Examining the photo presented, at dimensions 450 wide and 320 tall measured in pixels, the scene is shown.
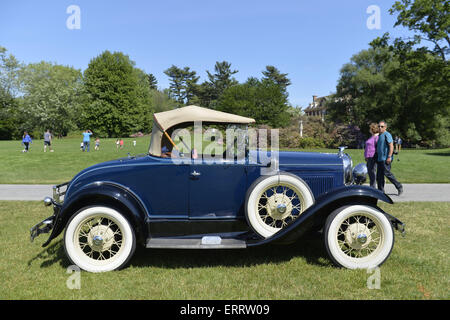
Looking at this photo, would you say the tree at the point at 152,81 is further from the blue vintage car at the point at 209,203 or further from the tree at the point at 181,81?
the blue vintage car at the point at 209,203

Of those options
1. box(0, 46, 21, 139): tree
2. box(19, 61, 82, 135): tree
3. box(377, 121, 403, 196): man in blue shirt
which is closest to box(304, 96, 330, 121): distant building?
box(19, 61, 82, 135): tree

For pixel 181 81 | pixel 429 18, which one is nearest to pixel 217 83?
pixel 181 81

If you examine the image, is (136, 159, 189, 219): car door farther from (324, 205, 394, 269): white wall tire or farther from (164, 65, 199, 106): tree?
(164, 65, 199, 106): tree

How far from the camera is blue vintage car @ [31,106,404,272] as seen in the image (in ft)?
11.9

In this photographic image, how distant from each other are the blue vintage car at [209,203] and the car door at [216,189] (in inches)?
0.5

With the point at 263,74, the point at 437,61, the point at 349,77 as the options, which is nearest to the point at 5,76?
the point at 263,74

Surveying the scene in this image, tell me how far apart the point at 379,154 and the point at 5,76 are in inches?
2666

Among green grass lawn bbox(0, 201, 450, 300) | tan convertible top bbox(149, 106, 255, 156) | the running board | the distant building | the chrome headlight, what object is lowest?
green grass lawn bbox(0, 201, 450, 300)

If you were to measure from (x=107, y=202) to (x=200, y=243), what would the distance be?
50.3 inches

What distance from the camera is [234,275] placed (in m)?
3.53

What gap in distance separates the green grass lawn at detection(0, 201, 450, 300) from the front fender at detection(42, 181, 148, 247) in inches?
18.3

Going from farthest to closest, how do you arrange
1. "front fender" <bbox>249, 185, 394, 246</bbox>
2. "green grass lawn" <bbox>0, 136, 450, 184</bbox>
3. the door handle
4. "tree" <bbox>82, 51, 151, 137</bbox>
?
1. "tree" <bbox>82, 51, 151, 137</bbox>
2. "green grass lawn" <bbox>0, 136, 450, 184</bbox>
3. the door handle
4. "front fender" <bbox>249, 185, 394, 246</bbox>

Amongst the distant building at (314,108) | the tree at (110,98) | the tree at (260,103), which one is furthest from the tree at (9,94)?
the distant building at (314,108)
